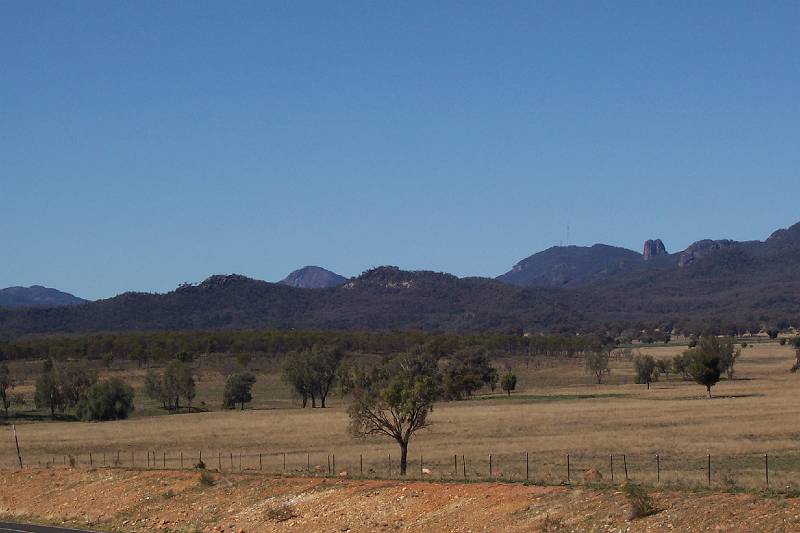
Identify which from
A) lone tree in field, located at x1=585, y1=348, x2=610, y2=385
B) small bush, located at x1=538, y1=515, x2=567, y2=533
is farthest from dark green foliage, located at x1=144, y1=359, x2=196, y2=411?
small bush, located at x1=538, y1=515, x2=567, y2=533

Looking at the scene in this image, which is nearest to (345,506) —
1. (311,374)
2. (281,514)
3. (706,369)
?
(281,514)

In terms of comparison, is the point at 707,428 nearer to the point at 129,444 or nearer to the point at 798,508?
the point at 129,444

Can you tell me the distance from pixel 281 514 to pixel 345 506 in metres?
1.87

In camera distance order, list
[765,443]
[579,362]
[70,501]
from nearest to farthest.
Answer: [70,501] → [765,443] → [579,362]

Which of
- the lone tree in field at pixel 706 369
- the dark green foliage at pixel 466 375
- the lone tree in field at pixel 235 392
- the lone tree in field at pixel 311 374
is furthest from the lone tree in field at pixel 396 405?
the lone tree in field at pixel 311 374

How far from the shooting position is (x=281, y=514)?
31.1 metres

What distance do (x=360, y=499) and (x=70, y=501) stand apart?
12065 mm

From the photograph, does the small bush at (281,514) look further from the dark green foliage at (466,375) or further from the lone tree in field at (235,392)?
the dark green foliage at (466,375)

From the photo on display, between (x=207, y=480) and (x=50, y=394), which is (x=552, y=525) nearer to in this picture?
(x=207, y=480)

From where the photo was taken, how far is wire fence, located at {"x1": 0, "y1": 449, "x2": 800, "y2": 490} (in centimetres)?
4038

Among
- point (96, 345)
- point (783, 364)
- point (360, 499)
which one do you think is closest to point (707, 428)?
point (360, 499)

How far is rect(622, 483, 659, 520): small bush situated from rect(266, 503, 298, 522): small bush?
10112 mm

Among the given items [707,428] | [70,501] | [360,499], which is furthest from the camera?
[707,428]

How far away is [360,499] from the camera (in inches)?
1228
